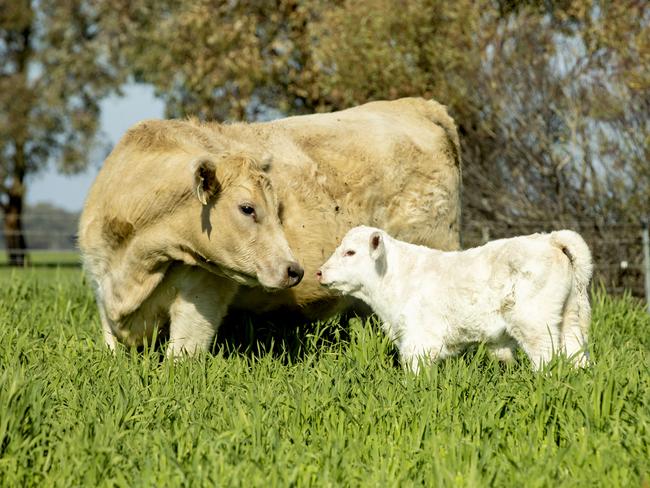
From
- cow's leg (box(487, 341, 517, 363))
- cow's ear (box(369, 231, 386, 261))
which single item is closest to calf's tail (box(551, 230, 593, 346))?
cow's leg (box(487, 341, 517, 363))

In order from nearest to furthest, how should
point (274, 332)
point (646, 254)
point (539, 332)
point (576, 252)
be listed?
point (539, 332)
point (576, 252)
point (274, 332)
point (646, 254)

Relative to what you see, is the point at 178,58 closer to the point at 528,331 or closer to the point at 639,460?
the point at 528,331

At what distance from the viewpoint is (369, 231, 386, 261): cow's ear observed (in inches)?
241

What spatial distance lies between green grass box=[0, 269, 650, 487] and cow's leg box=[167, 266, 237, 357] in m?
0.24

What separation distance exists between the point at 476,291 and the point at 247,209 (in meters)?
1.53

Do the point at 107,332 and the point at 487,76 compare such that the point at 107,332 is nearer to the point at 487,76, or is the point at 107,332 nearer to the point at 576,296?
the point at 576,296

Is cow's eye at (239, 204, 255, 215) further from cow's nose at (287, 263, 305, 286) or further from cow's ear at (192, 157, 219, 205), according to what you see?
cow's nose at (287, 263, 305, 286)

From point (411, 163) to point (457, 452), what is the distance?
14.5 ft

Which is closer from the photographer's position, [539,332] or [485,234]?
[539,332]

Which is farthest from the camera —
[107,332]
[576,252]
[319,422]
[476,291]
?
[107,332]

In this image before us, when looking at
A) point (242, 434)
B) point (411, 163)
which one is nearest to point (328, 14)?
point (411, 163)

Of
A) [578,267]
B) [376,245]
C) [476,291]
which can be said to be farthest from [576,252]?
[376,245]

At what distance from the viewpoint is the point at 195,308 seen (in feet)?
20.1

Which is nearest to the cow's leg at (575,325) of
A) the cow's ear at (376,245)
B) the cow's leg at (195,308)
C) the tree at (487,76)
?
the cow's ear at (376,245)
